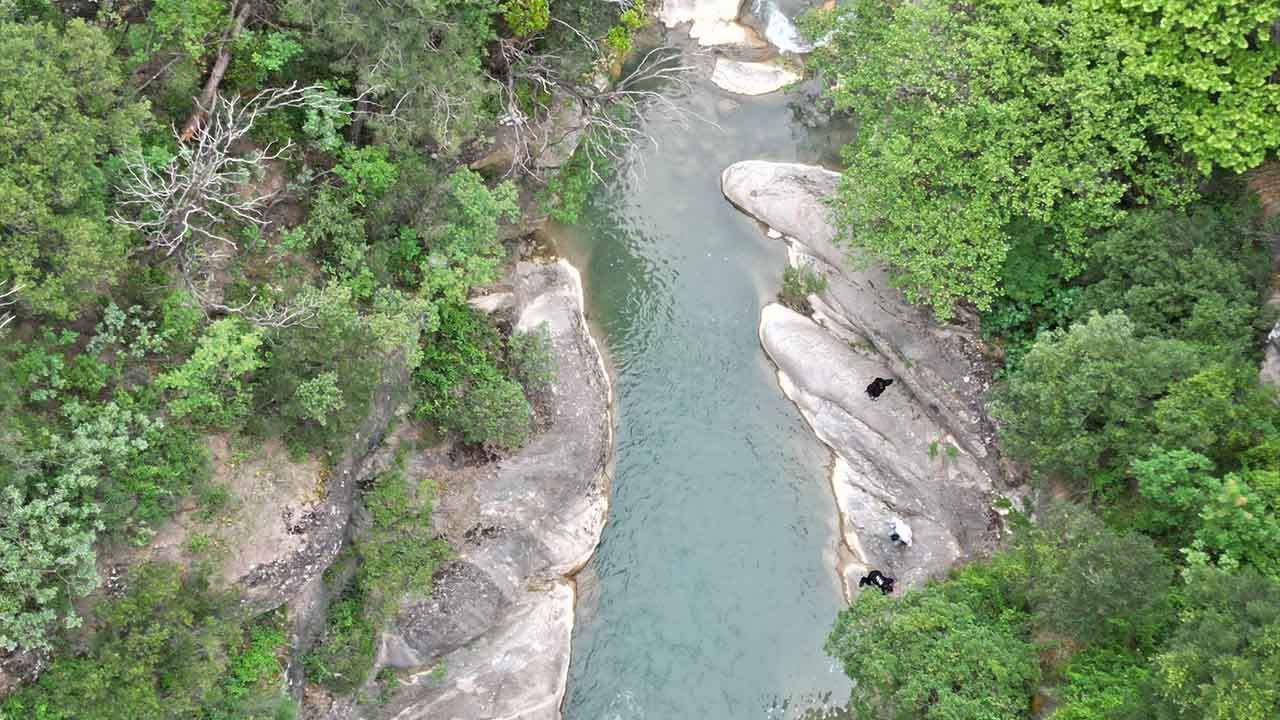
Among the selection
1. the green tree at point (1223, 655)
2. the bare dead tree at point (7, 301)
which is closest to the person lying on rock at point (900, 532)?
the green tree at point (1223, 655)

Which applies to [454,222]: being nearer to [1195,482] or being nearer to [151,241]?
[151,241]

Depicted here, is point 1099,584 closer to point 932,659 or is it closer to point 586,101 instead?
point 932,659

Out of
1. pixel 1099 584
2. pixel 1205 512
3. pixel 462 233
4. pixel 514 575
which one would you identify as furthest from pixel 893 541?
pixel 462 233

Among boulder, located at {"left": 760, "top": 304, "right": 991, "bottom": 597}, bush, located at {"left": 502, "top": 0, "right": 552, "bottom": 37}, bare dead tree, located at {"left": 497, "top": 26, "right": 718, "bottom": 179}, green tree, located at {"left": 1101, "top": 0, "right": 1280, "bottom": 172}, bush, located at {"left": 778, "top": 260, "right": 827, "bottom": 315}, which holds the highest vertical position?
green tree, located at {"left": 1101, "top": 0, "right": 1280, "bottom": 172}

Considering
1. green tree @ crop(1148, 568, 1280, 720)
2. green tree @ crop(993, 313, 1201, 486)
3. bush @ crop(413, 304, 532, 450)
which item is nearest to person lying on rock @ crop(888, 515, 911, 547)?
green tree @ crop(993, 313, 1201, 486)

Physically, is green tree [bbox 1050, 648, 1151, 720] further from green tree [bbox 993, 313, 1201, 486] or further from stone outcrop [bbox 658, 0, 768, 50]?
stone outcrop [bbox 658, 0, 768, 50]

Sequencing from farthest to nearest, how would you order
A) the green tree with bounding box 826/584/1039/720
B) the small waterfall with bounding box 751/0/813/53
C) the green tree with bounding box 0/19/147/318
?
the small waterfall with bounding box 751/0/813/53, the green tree with bounding box 826/584/1039/720, the green tree with bounding box 0/19/147/318
